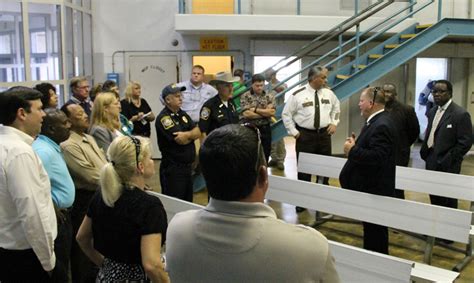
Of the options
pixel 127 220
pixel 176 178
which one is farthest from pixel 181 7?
pixel 127 220

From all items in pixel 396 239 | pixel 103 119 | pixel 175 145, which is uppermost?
pixel 103 119

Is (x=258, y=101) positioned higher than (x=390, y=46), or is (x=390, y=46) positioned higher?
(x=390, y=46)

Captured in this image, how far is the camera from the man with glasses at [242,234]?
1.14 m

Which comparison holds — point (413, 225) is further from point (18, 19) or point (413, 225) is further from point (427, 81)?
point (427, 81)

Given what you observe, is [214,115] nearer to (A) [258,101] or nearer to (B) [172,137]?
(A) [258,101]

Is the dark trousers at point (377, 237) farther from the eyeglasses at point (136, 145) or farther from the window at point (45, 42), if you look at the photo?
the window at point (45, 42)

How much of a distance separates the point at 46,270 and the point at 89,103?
3.15m

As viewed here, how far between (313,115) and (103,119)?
2.67 m

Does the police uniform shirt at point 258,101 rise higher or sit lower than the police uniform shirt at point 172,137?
higher

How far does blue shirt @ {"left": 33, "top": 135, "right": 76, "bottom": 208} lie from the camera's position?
2.69 meters

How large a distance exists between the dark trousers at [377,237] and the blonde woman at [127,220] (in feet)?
7.73

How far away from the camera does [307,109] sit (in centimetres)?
550

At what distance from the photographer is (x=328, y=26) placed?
7.78 metres

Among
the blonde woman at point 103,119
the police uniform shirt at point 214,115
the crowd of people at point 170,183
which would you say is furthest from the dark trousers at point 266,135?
the blonde woman at point 103,119
